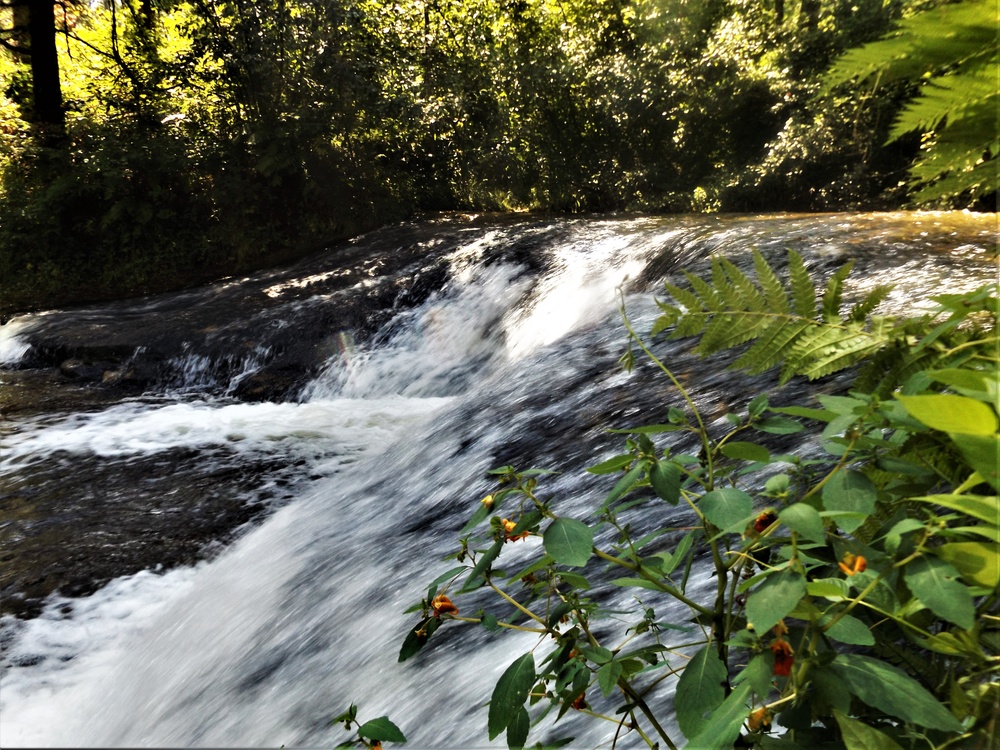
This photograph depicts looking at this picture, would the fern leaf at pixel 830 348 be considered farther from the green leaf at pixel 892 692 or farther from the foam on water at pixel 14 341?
the foam on water at pixel 14 341

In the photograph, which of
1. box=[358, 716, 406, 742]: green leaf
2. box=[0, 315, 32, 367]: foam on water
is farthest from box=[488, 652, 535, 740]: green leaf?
box=[0, 315, 32, 367]: foam on water

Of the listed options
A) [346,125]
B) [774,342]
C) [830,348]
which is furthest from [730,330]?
[346,125]

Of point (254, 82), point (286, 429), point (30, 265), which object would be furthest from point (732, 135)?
point (30, 265)

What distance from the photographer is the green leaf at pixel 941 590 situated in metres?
0.83

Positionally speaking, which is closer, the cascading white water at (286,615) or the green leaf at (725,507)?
the green leaf at (725,507)

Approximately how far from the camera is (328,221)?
41.6ft

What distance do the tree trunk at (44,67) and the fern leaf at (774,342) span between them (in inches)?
537

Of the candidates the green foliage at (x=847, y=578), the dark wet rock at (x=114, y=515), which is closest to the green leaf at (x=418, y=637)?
the green foliage at (x=847, y=578)

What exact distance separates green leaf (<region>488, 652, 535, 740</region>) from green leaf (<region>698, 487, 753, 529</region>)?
0.32m

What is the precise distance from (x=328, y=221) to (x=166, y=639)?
1028 centimetres

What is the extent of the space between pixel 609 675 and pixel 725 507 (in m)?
0.29

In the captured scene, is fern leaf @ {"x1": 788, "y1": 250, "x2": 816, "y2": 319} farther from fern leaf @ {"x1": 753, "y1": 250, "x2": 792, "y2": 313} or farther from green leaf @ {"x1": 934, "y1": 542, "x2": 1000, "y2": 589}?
green leaf @ {"x1": 934, "y1": 542, "x2": 1000, "y2": 589}

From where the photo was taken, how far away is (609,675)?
3.56 feet

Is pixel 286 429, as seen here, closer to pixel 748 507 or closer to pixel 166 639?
pixel 166 639
